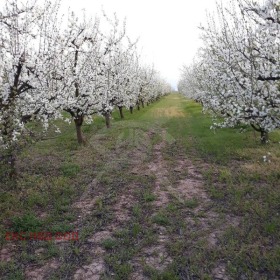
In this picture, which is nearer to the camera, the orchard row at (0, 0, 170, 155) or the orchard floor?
the orchard floor

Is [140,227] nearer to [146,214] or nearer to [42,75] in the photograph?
[146,214]

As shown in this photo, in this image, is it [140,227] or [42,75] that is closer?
[140,227]

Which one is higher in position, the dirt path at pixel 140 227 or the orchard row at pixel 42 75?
the orchard row at pixel 42 75

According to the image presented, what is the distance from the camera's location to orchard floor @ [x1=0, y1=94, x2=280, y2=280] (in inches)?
229

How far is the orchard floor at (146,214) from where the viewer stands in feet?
19.1

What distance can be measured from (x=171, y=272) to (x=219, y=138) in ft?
43.4

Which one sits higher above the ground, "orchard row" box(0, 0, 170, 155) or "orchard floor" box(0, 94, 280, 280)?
"orchard row" box(0, 0, 170, 155)

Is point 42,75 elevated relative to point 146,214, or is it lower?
elevated

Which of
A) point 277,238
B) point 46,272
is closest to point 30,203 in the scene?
point 46,272

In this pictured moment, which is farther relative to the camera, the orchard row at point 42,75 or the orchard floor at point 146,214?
the orchard row at point 42,75

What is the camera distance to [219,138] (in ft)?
58.7

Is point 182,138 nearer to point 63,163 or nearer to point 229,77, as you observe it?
point 63,163

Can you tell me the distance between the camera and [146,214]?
819 centimetres

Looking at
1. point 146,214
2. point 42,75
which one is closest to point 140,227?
point 146,214
